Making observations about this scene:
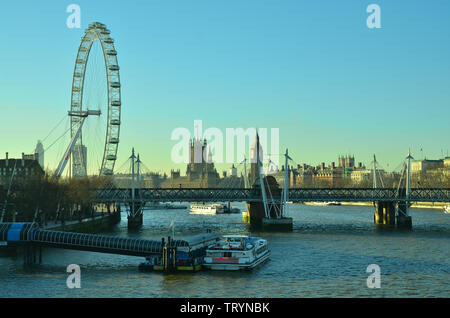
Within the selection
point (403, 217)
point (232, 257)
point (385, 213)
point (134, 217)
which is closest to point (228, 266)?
point (232, 257)

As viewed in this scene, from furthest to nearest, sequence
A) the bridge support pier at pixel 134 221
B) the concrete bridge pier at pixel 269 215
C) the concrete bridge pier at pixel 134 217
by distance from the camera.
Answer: the concrete bridge pier at pixel 134 217
the bridge support pier at pixel 134 221
the concrete bridge pier at pixel 269 215

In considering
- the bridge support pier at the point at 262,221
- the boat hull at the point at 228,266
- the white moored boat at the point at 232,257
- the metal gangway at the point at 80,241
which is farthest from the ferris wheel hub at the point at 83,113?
the boat hull at the point at 228,266

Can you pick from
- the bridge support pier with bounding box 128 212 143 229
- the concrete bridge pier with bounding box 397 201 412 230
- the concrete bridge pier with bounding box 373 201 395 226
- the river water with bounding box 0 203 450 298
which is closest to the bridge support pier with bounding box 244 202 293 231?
the bridge support pier with bounding box 128 212 143 229

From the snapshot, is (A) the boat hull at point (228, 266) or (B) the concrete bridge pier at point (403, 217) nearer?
(A) the boat hull at point (228, 266)

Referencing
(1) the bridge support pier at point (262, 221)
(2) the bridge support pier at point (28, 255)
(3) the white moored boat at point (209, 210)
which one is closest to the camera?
(2) the bridge support pier at point (28, 255)

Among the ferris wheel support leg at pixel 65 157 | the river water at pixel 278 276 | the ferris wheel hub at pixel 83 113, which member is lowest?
the river water at pixel 278 276

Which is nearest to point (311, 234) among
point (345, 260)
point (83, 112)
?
point (345, 260)

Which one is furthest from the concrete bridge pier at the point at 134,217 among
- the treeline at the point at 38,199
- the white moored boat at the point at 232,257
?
the white moored boat at the point at 232,257

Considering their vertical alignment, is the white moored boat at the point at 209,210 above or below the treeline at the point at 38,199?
below

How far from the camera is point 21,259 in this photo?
49375 millimetres

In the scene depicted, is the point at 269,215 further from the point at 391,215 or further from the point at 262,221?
the point at 391,215

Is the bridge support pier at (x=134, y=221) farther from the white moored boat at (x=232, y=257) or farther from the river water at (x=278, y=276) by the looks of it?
the white moored boat at (x=232, y=257)

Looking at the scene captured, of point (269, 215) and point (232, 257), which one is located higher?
point (269, 215)
